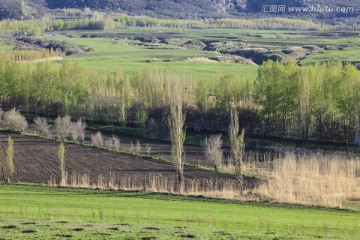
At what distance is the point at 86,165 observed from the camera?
174 ft

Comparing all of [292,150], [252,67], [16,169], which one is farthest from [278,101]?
[252,67]

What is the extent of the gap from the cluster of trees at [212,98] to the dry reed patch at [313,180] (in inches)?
394

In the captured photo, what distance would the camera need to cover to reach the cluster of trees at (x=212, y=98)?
64.9m

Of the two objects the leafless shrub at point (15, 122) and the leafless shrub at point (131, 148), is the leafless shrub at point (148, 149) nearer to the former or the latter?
the leafless shrub at point (131, 148)

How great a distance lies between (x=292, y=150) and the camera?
60938 millimetres

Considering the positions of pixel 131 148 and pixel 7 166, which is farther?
pixel 131 148

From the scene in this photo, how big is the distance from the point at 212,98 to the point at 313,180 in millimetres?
29730

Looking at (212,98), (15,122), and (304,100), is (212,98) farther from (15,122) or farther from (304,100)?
(15,122)

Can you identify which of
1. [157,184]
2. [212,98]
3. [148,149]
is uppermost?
[212,98]

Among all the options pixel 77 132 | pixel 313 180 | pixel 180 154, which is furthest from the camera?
pixel 77 132

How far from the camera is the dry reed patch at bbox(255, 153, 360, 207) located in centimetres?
3969

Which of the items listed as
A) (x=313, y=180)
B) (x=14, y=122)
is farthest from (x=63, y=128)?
(x=313, y=180)

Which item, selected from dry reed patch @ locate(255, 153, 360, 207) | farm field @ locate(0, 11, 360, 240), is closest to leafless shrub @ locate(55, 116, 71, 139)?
farm field @ locate(0, 11, 360, 240)

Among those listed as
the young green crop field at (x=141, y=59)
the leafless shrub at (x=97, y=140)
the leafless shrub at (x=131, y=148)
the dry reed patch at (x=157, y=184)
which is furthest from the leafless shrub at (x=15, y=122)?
the young green crop field at (x=141, y=59)
